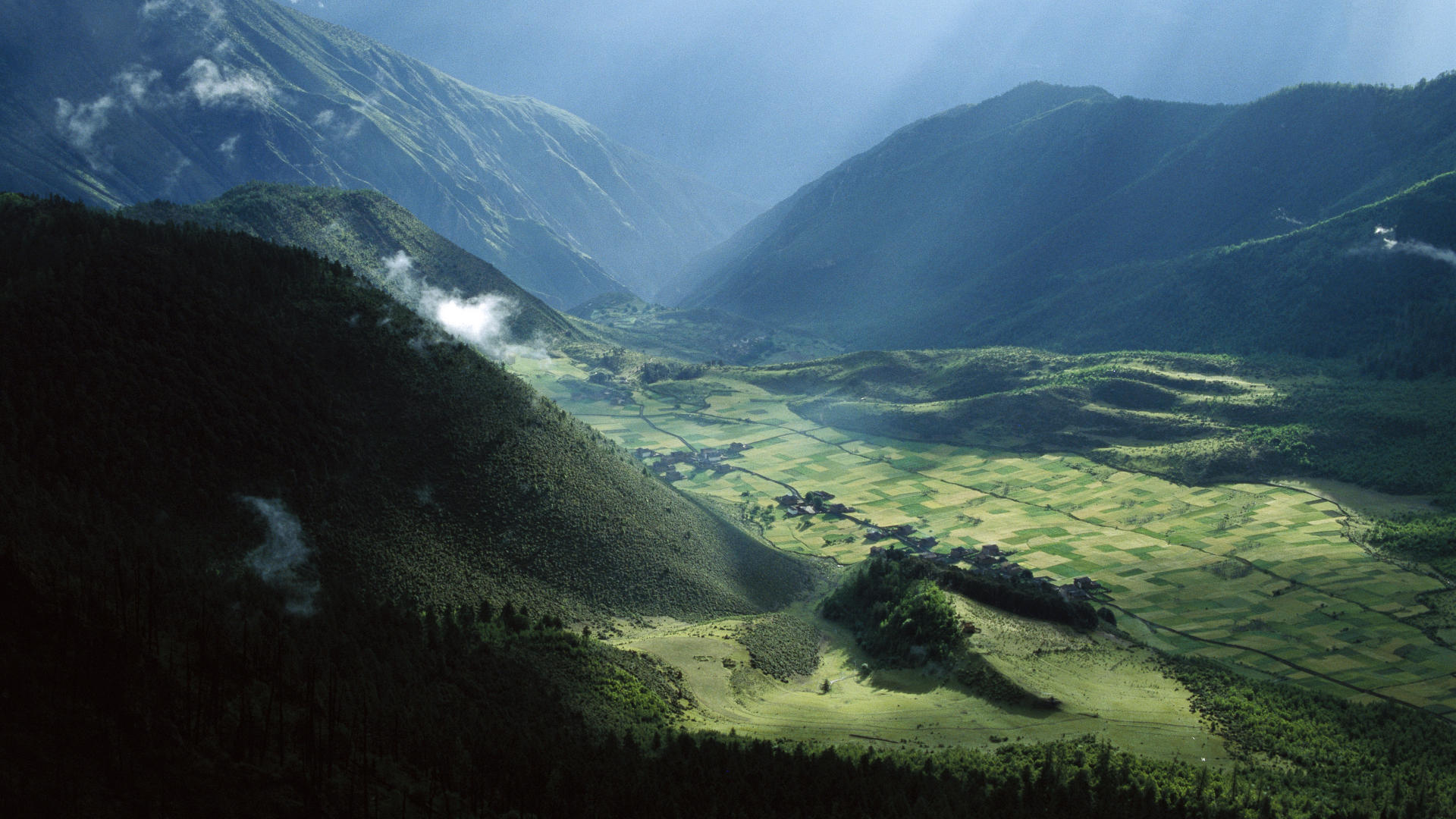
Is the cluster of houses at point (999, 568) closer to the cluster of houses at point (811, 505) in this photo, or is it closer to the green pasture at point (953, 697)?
the green pasture at point (953, 697)

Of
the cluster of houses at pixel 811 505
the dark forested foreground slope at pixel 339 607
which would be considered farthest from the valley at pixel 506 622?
the cluster of houses at pixel 811 505

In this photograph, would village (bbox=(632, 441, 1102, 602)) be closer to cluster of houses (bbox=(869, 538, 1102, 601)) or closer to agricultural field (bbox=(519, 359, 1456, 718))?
cluster of houses (bbox=(869, 538, 1102, 601))

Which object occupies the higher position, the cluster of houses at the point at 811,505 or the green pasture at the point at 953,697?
the cluster of houses at the point at 811,505

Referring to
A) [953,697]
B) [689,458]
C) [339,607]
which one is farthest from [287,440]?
[689,458]

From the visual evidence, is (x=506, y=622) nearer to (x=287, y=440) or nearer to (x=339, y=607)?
(x=339, y=607)

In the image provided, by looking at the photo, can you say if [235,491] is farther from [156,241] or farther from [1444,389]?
[1444,389]

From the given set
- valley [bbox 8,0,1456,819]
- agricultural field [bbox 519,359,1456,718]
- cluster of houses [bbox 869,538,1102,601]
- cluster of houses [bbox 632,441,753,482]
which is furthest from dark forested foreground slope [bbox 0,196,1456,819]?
cluster of houses [bbox 632,441,753,482]
